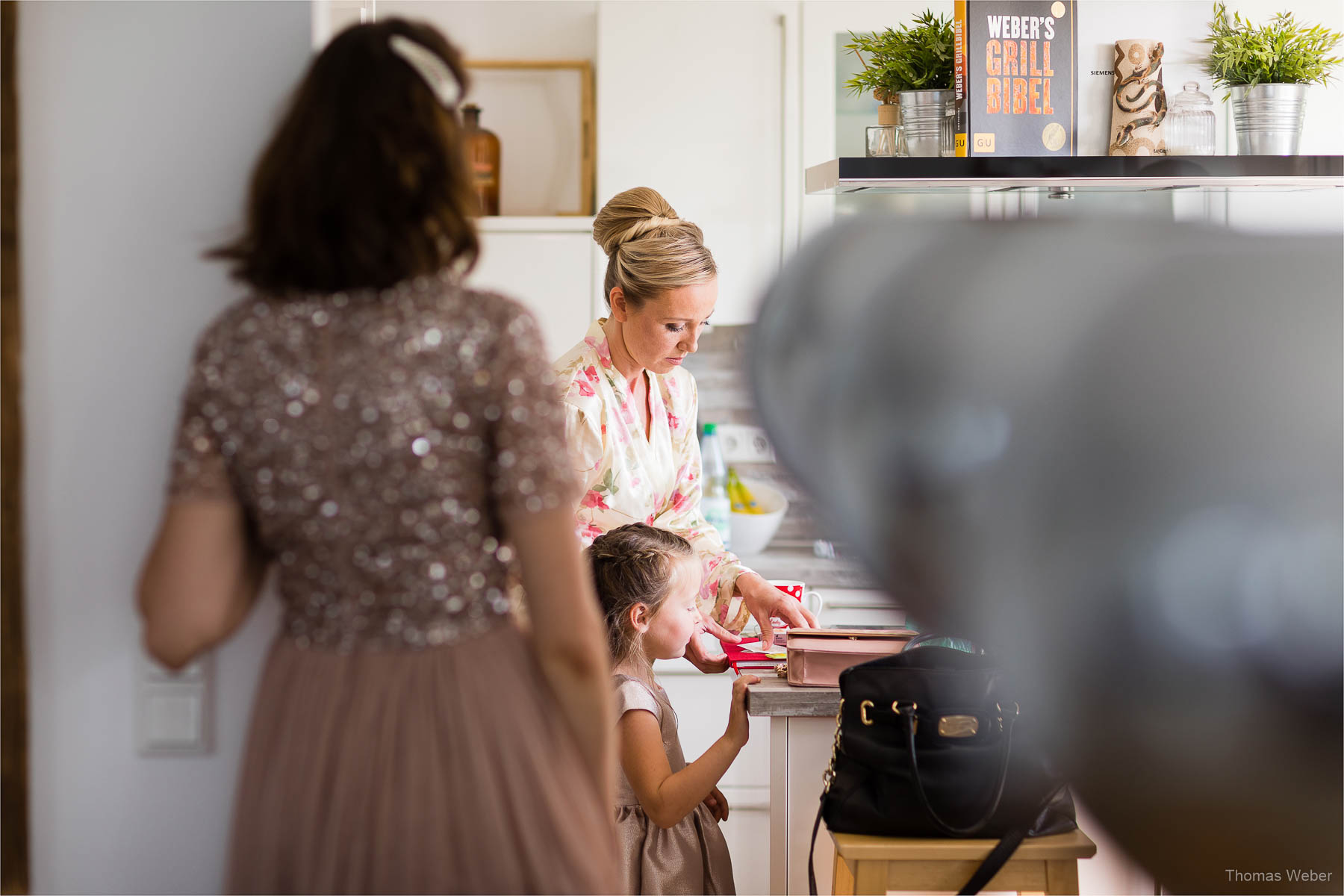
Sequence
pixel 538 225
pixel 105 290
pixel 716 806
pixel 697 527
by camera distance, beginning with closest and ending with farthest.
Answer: pixel 105 290 → pixel 716 806 → pixel 697 527 → pixel 538 225

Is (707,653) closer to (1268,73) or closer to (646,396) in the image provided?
→ (646,396)

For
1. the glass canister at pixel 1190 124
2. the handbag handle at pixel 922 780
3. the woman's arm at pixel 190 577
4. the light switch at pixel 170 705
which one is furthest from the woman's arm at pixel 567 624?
the glass canister at pixel 1190 124

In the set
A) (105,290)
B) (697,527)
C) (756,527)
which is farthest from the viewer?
(756,527)

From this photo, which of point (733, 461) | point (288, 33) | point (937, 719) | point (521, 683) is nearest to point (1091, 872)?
point (937, 719)

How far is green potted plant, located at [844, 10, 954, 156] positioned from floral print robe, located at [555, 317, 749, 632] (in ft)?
1.60

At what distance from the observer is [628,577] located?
131 cm

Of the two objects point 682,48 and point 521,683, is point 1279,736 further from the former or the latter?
point 682,48

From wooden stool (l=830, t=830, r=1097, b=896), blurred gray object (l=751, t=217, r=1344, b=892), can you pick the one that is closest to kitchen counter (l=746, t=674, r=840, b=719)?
wooden stool (l=830, t=830, r=1097, b=896)

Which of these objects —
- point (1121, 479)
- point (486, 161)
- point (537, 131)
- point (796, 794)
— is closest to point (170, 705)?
point (796, 794)

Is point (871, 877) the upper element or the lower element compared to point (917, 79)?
lower

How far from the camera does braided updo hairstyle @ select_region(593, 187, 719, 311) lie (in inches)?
56.9

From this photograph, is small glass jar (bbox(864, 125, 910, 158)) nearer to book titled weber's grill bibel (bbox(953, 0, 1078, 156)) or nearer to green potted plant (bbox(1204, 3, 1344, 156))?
book titled weber's grill bibel (bbox(953, 0, 1078, 156))

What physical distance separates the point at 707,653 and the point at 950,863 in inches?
18.3

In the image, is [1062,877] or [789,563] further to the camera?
[789,563]
